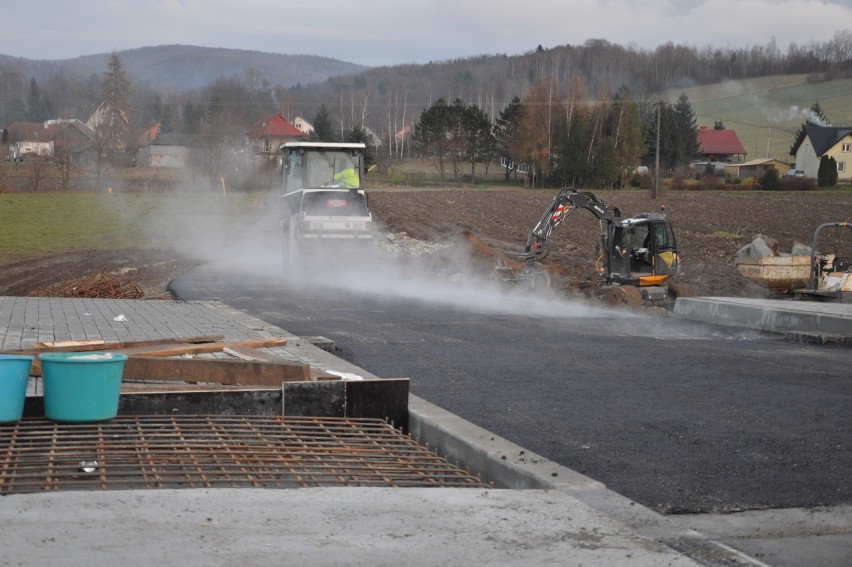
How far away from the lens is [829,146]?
99250 millimetres

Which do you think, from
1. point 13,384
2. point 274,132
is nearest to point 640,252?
point 13,384

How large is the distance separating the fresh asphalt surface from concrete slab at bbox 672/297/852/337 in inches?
20.2

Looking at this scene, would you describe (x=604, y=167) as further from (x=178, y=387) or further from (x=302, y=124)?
(x=178, y=387)

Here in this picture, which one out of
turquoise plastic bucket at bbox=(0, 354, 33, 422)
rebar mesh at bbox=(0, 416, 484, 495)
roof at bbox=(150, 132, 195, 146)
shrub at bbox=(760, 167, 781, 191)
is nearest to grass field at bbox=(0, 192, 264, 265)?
turquoise plastic bucket at bbox=(0, 354, 33, 422)

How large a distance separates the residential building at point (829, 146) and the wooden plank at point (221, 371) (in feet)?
317

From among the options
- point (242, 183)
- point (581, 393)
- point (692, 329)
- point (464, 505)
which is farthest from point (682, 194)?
point (464, 505)

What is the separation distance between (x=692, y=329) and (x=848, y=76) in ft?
391

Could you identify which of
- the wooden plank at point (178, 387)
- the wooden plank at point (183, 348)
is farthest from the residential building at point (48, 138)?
the wooden plank at point (178, 387)

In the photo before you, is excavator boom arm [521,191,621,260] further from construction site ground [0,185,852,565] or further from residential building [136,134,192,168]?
residential building [136,134,192,168]

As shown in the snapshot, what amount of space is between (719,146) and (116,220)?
9867 cm

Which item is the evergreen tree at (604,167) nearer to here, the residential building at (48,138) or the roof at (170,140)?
the residential building at (48,138)

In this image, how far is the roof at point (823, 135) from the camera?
98.3 meters

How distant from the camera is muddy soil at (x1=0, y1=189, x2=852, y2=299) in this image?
26000mm

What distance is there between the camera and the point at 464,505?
562 cm
